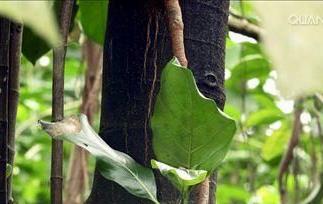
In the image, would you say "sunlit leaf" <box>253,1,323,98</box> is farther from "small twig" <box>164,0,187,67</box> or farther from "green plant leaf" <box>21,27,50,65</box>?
"green plant leaf" <box>21,27,50,65</box>

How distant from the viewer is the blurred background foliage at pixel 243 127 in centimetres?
160

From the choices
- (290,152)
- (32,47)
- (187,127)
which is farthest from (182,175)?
(290,152)

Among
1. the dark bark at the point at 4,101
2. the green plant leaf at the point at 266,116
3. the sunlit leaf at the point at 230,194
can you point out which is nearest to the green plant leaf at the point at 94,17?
the dark bark at the point at 4,101

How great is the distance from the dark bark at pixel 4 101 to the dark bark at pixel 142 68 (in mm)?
83

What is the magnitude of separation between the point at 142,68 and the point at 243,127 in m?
1.09

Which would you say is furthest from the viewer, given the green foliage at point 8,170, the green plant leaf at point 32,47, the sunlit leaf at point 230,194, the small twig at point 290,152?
the sunlit leaf at point 230,194

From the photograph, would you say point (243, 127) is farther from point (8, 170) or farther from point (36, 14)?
point (36, 14)

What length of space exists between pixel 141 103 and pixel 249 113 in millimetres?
1423

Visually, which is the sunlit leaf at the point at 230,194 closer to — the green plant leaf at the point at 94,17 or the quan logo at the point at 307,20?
the green plant leaf at the point at 94,17

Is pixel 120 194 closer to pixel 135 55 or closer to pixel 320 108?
pixel 135 55

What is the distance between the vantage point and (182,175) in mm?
481

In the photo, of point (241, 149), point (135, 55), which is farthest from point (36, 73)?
point (135, 55)

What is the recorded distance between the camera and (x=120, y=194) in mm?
594

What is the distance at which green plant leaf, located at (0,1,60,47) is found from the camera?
195 millimetres
